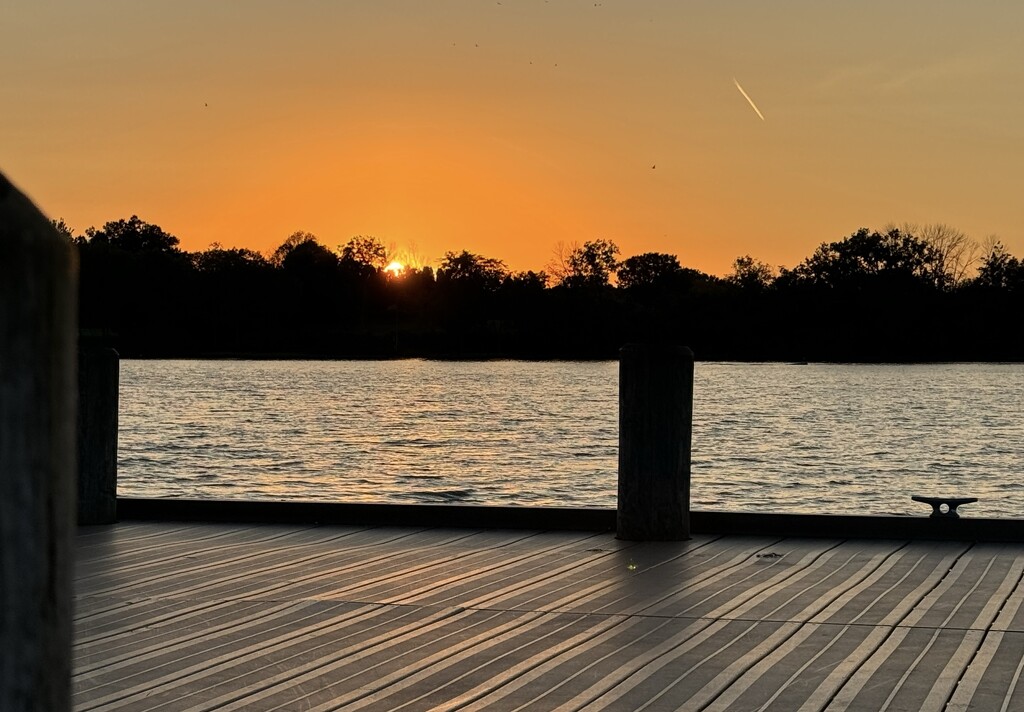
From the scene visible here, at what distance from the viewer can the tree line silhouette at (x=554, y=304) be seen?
396 ft

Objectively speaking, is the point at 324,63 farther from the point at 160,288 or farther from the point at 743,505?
the point at 160,288

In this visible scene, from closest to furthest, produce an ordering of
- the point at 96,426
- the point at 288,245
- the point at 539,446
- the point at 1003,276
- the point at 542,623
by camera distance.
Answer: the point at 542,623, the point at 96,426, the point at 539,446, the point at 1003,276, the point at 288,245

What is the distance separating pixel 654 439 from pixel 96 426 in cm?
344

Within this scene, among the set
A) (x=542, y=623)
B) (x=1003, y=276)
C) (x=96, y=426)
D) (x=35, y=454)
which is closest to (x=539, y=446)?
(x=96, y=426)

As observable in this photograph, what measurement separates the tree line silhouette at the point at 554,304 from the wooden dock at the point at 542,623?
112m

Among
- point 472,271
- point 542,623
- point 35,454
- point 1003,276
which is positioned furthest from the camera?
point 472,271

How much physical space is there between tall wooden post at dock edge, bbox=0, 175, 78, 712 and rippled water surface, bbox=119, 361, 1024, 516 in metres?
23.4

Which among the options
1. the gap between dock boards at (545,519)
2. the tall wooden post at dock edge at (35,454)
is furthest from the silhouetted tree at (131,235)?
the tall wooden post at dock edge at (35,454)

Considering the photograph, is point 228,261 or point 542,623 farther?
point 228,261

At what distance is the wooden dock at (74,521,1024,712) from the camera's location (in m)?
4.39

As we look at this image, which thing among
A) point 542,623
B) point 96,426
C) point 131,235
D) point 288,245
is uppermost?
point 131,235

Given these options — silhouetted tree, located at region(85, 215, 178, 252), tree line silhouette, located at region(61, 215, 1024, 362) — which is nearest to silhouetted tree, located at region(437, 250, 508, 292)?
tree line silhouette, located at region(61, 215, 1024, 362)

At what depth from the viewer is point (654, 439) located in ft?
25.0

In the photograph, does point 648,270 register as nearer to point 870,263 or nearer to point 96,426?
point 870,263
